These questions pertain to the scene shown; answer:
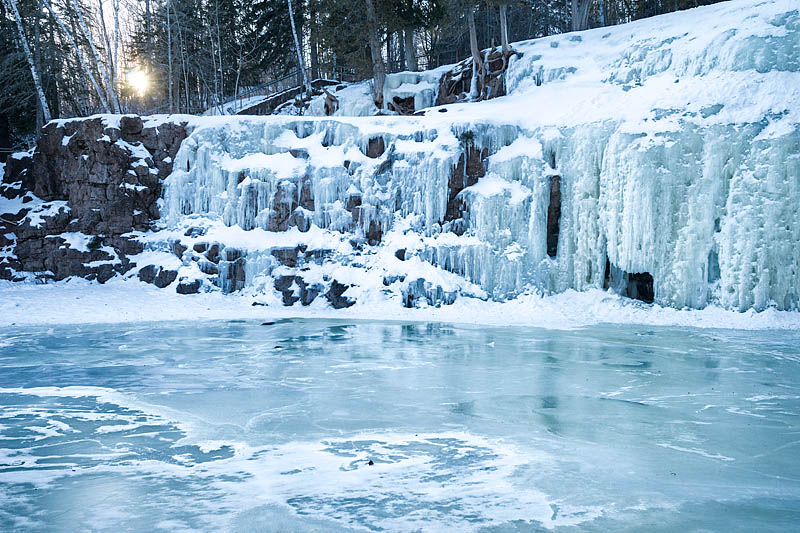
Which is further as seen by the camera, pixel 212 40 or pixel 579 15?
pixel 212 40

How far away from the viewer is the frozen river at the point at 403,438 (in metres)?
4.08

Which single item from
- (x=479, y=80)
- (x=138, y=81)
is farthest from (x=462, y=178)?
(x=138, y=81)

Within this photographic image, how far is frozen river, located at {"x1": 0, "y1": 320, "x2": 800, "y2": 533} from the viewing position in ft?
13.4

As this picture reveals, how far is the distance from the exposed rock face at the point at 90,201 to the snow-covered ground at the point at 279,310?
2.19 ft

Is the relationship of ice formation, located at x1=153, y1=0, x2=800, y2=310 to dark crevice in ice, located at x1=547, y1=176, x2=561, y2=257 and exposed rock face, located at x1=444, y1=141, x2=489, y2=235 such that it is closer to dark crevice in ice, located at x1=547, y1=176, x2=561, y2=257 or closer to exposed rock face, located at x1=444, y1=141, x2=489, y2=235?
exposed rock face, located at x1=444, y1=141, x2=489, y2=235

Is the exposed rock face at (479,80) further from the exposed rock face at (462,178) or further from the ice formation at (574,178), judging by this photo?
the exposed rock face at (462,178)

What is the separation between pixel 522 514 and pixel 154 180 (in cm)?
1574

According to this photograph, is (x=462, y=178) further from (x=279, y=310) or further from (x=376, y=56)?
(x=376, y=56)

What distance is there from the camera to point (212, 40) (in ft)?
83.8

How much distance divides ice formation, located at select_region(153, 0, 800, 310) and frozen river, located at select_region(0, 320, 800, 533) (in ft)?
11.0

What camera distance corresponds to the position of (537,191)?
1554 centimetres

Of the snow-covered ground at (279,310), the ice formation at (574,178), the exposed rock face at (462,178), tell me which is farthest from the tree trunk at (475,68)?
the snow-covered ground at (279,310)

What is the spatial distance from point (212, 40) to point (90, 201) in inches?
433

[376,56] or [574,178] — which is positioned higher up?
[376,56]
